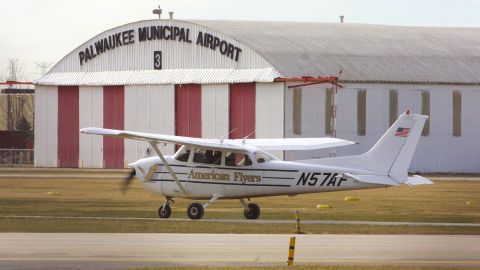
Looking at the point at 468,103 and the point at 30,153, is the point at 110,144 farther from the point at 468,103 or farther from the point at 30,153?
the point at 468,103

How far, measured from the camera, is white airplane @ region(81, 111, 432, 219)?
36.0 m

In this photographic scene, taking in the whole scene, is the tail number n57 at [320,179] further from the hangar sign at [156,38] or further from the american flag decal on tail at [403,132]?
the hangar sign at [156,38]

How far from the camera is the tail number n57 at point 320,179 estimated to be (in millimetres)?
36219

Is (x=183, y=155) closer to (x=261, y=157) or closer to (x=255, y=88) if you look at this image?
(x=261, y=157)

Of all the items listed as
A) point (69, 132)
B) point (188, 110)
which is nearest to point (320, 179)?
point (188, 110)

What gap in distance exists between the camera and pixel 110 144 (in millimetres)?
84250

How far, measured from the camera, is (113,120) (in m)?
84.1

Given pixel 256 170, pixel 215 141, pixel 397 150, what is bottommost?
pixel 256 170

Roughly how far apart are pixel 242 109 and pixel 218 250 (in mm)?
49897

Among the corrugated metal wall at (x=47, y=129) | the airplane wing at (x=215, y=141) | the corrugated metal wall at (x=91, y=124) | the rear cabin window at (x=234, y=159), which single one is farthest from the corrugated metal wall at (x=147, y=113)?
the rear cabin window at (x=234, y=159)

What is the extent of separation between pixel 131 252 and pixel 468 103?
185 ft

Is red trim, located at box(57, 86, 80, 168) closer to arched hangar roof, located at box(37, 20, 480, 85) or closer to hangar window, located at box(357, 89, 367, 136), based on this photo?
arched hangar roof, located at box(37, 20, 480, 85)

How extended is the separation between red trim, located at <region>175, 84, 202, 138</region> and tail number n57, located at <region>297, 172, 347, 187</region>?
142ft

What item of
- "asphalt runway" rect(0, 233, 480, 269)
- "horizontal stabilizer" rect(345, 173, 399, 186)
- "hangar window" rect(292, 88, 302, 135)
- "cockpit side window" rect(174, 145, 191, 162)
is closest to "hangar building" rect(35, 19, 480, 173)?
"hangar window" rect(292, 88, 302, 135)
